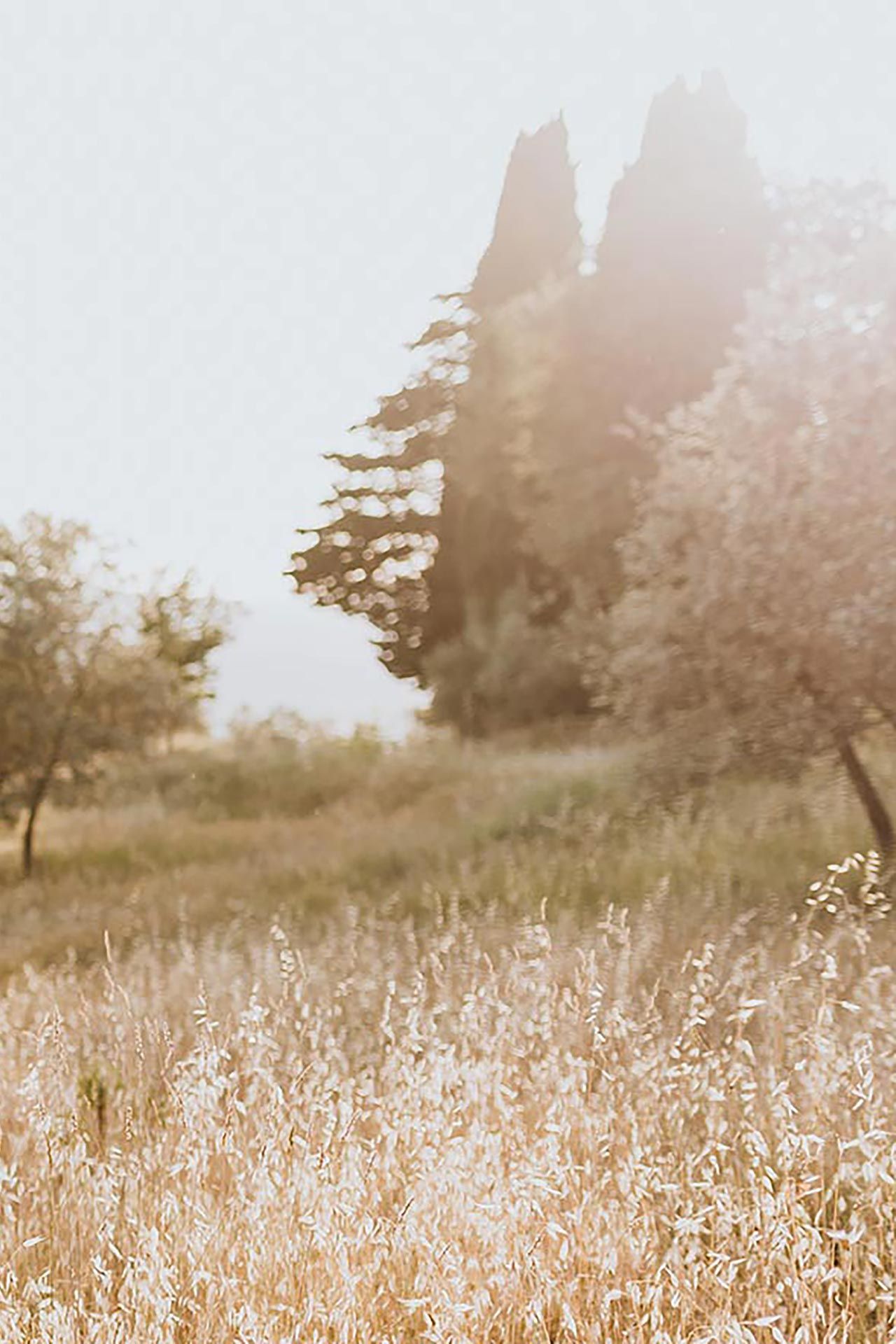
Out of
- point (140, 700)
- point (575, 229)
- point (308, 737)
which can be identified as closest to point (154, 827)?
point (140, 700)

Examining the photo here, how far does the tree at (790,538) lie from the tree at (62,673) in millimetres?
11755

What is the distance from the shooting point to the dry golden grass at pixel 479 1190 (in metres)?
2.81

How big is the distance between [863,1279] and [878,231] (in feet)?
29.8

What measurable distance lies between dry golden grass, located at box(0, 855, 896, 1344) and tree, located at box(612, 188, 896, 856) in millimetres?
4821

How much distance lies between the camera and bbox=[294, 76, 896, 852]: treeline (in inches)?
372

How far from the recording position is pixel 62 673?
20172mm

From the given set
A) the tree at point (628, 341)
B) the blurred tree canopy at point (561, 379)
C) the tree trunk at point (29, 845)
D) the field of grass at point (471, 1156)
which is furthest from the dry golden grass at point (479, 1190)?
the tree at point (628, 341)

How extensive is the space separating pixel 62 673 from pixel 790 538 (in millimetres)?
14030

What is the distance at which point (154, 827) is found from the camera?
21.4 meters

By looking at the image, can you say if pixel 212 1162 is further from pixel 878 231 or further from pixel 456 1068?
pixel 878 231

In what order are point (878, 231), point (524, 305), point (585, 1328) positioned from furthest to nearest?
point (524, 305) < point (878, 231) < point (585, 1328)

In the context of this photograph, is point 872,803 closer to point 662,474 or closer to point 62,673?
point 662,474

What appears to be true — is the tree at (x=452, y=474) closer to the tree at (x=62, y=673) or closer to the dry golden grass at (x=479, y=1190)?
the tree at (x=62, y=673)

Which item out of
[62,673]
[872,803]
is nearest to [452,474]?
[62,673]
